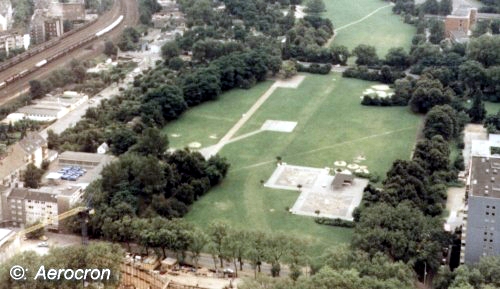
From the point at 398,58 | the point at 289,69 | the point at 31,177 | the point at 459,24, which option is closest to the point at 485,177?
the point at 31,177

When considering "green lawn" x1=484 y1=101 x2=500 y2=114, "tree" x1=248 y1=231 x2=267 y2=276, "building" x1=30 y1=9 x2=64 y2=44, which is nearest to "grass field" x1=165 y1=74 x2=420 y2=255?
"tree" x1=248 y1=231 x2=267 y2=276

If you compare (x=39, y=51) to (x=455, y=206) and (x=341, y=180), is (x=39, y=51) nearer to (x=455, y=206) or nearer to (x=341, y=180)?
(x=341, y=180)

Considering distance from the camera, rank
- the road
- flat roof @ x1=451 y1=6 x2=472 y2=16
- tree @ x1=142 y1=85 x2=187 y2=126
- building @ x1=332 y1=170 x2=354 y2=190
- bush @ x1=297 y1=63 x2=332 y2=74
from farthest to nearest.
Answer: flat roof @ x1=451 y1=6 x2=472 y2=16, bush @ x1=297 y1=63 x2=332 y2=74, the road, tree @ x1=142 y1=85 x2=187 y2=126, building @ x1=332 y1=170 x2=354 y2=190

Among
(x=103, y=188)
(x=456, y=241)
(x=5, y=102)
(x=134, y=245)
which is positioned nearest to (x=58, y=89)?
(x=5, y=102)

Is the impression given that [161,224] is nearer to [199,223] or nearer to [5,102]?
[199,223]

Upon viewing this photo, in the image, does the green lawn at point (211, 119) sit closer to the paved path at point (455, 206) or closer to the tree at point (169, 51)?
the tree at point (169, 51)

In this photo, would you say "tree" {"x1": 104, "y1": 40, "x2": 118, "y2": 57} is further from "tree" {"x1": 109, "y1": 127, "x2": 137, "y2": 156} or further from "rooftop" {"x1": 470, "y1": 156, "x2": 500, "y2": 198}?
"rooftop" {"x1": 470, "y1": 156, "x2": 500, "y2": 198}
